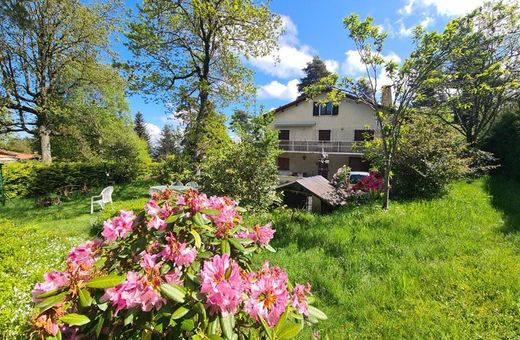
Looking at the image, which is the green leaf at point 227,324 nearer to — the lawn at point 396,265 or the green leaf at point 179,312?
the green leaf at point 179,312

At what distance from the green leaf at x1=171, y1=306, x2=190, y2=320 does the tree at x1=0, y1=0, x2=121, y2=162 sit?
20455 mm

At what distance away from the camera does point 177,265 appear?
147 centimetres

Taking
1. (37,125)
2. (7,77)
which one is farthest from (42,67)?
(37,125)

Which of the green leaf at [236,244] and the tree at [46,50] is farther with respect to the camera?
the tree at [46,50]

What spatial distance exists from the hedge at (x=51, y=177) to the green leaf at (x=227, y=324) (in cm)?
1614

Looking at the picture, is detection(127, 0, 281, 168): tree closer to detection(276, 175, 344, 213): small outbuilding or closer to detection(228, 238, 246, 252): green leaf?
detection(276, 175, 344, 213): small outbuilding

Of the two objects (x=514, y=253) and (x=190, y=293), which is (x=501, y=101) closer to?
(x=514, y=253)

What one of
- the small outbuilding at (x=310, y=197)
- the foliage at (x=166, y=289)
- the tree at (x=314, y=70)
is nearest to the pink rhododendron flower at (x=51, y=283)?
the foliage at (x=166, y=289)

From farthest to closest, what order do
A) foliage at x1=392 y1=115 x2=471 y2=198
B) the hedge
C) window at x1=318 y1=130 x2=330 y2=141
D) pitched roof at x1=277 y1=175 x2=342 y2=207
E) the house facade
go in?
window at x1=318 y1=130 x2=330 y2=141 < the house facade < the hedge < pitched roof at x1=277 y1=175 x2=342 y2=207 < foliage at x1=392 y1=115 x2=471 y2=198

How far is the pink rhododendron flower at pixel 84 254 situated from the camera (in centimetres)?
147

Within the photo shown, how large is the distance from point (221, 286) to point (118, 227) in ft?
2.83

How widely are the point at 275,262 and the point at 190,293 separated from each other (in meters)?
3.67

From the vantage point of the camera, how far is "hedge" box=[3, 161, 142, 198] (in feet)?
44.5

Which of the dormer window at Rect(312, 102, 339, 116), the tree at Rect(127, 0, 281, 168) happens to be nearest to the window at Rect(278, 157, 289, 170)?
the dormer window at Rect(312, 102, 339, 116)
